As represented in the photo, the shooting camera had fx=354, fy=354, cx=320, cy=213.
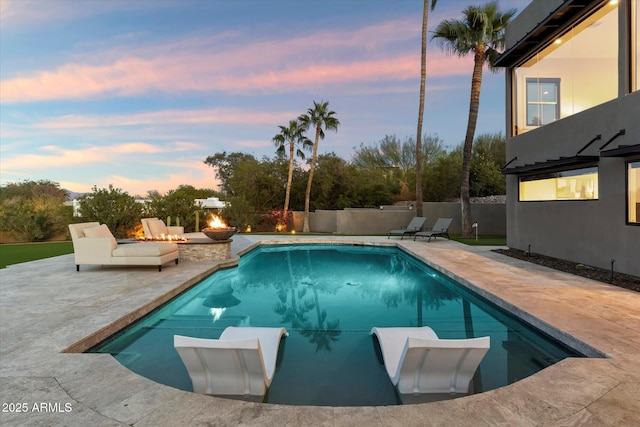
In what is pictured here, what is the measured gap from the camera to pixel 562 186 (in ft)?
25.6

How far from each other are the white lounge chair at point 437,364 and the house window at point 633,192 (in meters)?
5.24

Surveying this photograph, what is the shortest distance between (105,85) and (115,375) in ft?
48.1

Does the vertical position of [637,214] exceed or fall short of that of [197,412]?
it exceeds it

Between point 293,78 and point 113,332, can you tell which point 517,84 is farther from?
point 113,332

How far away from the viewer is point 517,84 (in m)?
9.84

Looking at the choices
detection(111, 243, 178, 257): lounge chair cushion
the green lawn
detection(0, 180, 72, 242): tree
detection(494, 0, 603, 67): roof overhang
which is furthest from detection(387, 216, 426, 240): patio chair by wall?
detection(0, 180, 72, 242): tree

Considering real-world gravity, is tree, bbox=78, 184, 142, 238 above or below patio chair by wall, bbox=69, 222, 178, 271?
above

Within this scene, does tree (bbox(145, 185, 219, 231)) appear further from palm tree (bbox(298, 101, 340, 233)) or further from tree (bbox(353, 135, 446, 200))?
tree (bbox(353, 135, 446, 200))

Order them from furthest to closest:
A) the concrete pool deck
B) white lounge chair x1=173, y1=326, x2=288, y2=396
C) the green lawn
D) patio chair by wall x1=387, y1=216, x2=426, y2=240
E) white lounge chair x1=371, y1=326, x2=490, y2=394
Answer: patio chair by wall x1=387, y1=216, x2=426, y2=240 → the green lawn → white lounge chair x1=371, y1=326, x2=490, y2=394 → white lounge chair x1=173, y1=326, x2=288, y2=396 → the concrete pool deck

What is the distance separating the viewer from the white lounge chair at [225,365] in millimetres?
2246

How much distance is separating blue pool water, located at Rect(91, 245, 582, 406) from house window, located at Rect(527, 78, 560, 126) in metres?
4.77

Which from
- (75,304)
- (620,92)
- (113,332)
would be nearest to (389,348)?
(113,332)

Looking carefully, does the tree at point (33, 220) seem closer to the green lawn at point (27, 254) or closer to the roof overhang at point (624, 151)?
the green lawn at point (27, 254)

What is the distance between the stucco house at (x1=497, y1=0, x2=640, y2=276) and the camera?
19.6 ft
